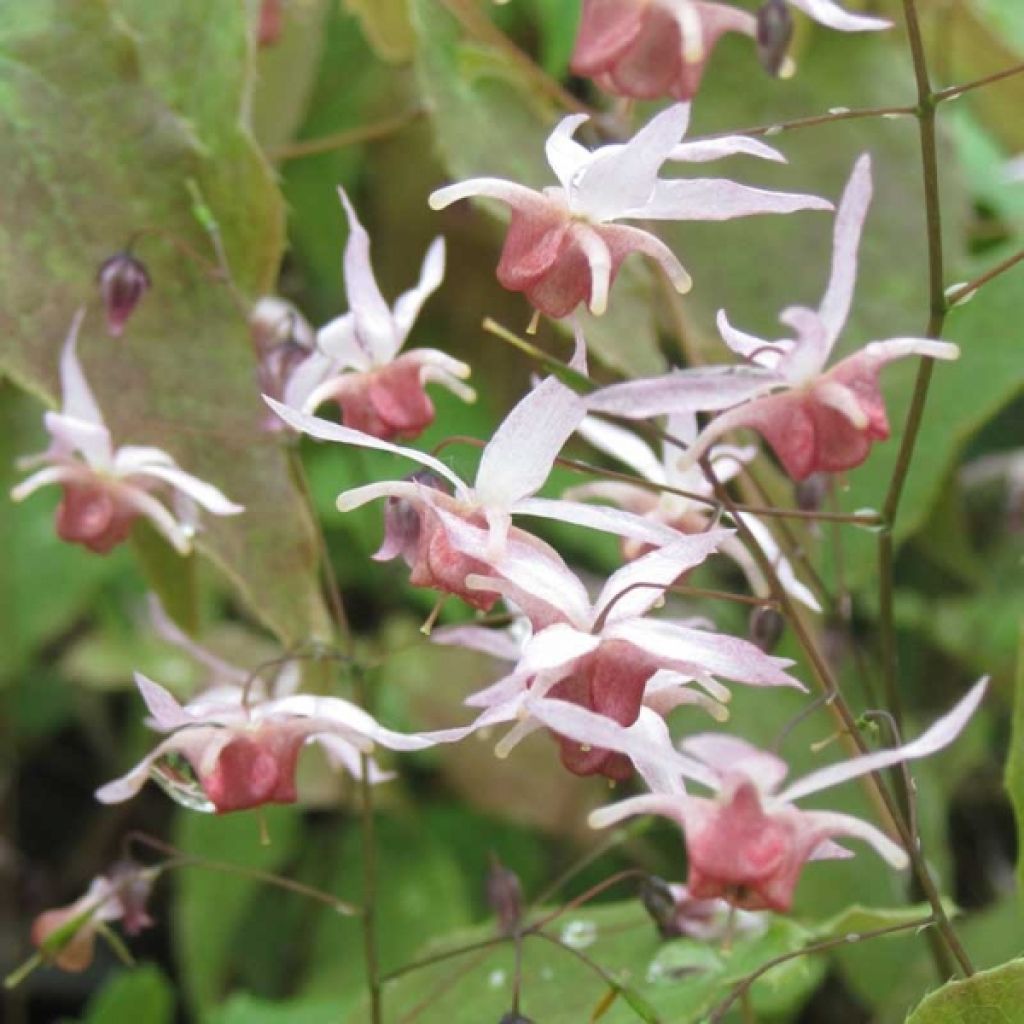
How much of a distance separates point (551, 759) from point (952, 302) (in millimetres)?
682

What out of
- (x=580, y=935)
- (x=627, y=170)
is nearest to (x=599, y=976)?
(x=580, y=935)

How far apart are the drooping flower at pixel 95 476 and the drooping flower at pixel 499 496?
7.6 inches

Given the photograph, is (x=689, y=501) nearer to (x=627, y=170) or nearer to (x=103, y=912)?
(x=627, y=170)

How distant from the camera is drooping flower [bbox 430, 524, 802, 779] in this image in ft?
1.61

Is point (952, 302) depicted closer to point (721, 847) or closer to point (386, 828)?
point (721, 847)

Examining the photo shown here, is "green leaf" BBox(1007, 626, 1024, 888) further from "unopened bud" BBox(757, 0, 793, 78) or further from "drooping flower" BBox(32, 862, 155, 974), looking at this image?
"drooping flower" BBox(32, 862, 155, 974)

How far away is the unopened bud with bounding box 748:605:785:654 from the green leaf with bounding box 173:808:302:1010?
551 mm

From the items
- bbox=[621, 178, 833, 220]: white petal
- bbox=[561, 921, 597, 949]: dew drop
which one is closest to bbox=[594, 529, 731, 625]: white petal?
bbox=[621, 178, 833, 220]: white petal

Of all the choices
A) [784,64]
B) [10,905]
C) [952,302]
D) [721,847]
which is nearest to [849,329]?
[784,64]

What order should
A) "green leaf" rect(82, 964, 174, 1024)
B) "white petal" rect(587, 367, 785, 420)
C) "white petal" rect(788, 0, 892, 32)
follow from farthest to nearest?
1. "green leaf" rect(82, 964, 174, 1024)
2. "white petal" rect(788, 0, 892, 32)
3. "white petal" rect(587, 367, 785, 420)

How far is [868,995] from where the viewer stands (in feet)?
3.24

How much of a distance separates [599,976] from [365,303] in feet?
1.14

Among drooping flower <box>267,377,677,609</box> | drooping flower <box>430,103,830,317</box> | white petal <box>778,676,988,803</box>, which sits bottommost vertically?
white petal <box>778,676,988,803</box>

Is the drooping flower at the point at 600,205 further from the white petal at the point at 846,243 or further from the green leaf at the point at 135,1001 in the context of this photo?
the green leaf at the point at 135,1001
